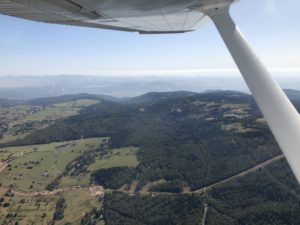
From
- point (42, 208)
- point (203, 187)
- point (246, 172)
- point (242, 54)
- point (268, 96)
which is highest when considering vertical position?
point (242, 54)

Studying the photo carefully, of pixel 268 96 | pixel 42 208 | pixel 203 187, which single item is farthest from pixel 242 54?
pixel 203 187

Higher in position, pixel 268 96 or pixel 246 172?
pixel 268 96

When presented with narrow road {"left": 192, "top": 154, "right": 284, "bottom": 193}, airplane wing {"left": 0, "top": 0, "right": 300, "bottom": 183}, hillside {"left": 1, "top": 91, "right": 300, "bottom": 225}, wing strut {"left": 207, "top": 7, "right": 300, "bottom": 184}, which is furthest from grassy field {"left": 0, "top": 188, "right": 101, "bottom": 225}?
Answer: wing strut {"left": 207, "top": 7, "right": 300, "bottom": 184}

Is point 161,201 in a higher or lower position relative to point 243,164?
higher

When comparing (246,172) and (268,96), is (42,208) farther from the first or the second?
(268,96)

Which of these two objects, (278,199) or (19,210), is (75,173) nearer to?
(19,210)

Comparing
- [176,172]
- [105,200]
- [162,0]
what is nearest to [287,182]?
[176,172]
